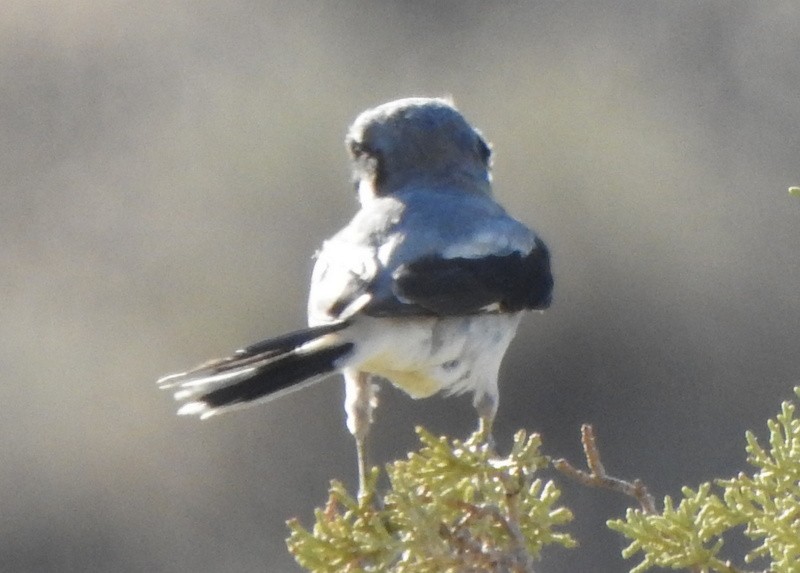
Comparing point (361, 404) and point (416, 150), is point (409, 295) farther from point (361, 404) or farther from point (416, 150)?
point (416, 150)

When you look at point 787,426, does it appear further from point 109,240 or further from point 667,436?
point 109,240

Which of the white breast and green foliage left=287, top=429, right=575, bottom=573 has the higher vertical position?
the white breast

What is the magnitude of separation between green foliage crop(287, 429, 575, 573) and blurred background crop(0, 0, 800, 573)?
273 inches

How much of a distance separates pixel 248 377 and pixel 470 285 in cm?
63

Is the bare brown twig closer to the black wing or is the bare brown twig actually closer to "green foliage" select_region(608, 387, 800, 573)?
"green foliage" select_region(608, 387, 800, 573)

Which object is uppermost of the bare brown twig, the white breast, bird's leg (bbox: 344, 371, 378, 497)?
the white breast

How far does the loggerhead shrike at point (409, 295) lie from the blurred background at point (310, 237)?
569 centimetres

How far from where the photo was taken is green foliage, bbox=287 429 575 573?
7.82ft

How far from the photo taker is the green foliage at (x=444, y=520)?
2.38 meters

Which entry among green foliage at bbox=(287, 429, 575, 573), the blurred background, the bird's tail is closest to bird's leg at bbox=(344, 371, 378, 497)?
the bird's tail

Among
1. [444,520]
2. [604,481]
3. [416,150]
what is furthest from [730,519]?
[416,150]

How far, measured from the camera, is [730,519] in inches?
94.7

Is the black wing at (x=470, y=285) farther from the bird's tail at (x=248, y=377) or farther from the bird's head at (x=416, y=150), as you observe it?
the bird's head at (x=416, y=150)

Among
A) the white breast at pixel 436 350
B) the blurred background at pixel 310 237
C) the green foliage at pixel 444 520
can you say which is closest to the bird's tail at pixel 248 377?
the white breast at pixel 436 350
